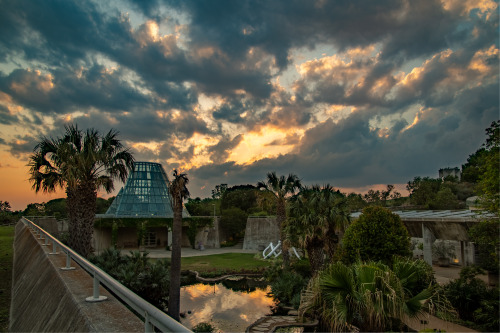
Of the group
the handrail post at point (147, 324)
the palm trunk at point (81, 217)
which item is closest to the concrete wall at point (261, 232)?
the palm trunk at point (81, 217)

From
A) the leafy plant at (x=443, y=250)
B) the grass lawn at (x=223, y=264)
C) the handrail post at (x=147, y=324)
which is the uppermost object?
the handrail post at (x=147, y=324)

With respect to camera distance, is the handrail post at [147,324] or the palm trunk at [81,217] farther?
the palm trunk at [81,217]

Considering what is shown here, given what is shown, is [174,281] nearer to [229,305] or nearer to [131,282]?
[131,282]

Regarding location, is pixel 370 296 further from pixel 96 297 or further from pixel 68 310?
pixel 68 310

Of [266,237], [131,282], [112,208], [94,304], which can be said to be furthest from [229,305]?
[112,208]

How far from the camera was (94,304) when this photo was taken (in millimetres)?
4023

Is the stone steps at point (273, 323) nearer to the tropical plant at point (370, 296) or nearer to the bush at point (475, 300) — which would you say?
the tropical plant at point (370, 296)

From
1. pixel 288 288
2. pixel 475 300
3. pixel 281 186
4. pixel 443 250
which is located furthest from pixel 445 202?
pixel 475 300

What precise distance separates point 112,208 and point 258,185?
97.9 ft

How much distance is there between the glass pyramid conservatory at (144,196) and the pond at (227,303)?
74.7 feet

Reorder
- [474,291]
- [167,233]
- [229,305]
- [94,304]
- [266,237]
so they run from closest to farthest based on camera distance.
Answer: [94,304]
[474,291]
[229,305]
[266,237]
[167,233]

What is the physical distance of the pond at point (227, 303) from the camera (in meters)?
13.1

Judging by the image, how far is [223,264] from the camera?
27.0 meters

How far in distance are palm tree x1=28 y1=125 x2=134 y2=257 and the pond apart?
18.7ft
